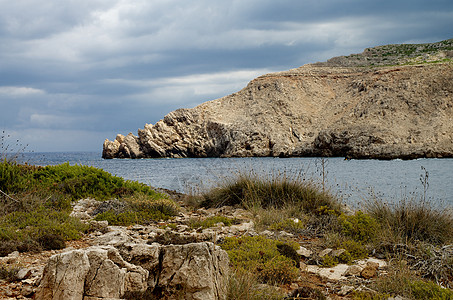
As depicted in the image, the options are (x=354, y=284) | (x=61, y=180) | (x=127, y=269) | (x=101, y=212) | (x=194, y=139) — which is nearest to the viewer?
(x=127, y=269)

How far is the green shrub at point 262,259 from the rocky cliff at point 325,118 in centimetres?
4893

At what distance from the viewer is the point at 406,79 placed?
63.6m

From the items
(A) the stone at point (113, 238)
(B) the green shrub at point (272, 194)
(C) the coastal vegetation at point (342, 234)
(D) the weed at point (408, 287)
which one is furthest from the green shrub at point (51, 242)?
(D) the weed at point (408, 287)

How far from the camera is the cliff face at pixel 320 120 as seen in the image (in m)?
54.4

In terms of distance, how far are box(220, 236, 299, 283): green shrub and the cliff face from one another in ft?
161

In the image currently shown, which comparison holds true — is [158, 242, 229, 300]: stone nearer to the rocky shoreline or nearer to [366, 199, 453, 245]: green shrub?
the rocky shoreline

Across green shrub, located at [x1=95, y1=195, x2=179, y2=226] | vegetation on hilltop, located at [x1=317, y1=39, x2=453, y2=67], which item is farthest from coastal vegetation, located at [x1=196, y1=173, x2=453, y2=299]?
vegetation on hilltop, located at [x1=317, y1=39, x2=453, y2=67]

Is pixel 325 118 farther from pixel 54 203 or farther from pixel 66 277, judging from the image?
pixel 66 277

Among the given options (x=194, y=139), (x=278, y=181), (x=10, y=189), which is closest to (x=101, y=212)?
(x=10, y=189)

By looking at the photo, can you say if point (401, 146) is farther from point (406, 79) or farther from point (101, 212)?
point (101, 212)

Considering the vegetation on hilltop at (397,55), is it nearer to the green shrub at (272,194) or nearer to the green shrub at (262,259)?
the green shrub at (272,194)

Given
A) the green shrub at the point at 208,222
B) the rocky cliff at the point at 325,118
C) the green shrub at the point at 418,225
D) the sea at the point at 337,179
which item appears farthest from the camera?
the rocky cliff at the point at 325,118

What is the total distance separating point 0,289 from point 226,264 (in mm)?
2567

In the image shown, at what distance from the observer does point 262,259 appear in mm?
5648
